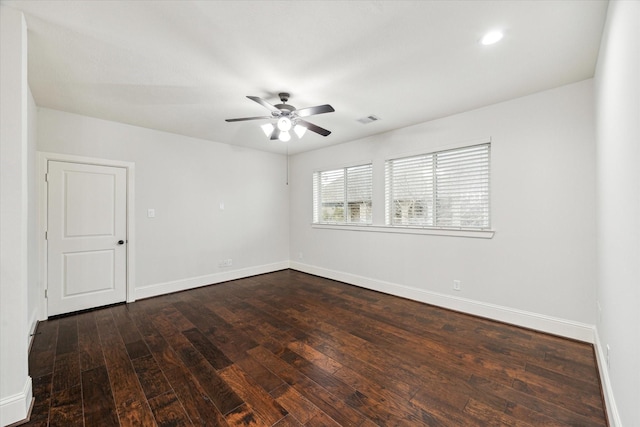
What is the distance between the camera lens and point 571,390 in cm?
198

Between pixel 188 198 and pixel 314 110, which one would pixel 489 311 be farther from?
pixel 188 198

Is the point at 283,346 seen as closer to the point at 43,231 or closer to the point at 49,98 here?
the point at 43,231

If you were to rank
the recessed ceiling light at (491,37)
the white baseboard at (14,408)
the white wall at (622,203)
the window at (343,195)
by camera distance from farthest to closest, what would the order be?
→ the window at (343,195)
the recessed ceiling light at (491,37)
the white baseboard at (14,408)
the white wall at (622,203)

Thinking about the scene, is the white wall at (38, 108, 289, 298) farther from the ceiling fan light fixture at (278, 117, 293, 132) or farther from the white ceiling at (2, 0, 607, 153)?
the ceiling fan light fixture at (278, 117, 293, 132)

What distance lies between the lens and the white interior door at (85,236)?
11.3 feet

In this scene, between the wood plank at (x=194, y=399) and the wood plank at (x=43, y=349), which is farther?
the wood plank at (x=43, y=349)

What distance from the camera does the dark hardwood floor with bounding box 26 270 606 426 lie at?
69.3 inches

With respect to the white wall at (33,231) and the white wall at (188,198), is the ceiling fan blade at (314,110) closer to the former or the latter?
the white wall at (188,198)

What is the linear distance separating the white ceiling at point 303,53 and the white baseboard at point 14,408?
257 centimetres

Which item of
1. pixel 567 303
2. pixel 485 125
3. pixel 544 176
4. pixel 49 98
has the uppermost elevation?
pixel 49 98

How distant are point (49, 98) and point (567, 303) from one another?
625cm

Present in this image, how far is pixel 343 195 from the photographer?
521 centimetres

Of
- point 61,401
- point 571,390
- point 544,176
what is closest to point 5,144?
point 61,401

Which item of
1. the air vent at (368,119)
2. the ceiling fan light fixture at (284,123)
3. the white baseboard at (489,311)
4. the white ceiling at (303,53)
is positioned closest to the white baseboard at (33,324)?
the white ceiling at (303,53)
